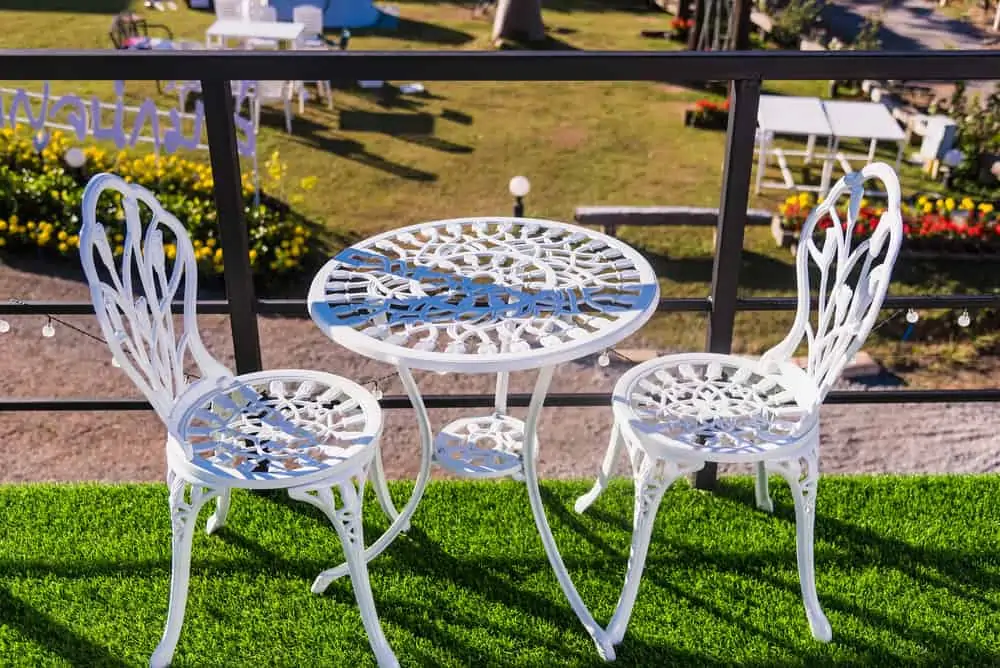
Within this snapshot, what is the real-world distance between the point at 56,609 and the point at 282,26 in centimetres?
866

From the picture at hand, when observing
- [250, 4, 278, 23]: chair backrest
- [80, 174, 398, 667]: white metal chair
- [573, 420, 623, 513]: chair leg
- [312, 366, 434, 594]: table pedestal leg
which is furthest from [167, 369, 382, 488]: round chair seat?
[250, 4, 278, 23]: chair backrest

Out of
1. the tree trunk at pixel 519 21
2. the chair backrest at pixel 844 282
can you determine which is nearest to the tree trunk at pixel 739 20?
the tree trunk at pixel 519 21

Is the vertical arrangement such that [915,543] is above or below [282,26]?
below

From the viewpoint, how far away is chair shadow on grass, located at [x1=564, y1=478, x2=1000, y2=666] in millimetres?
2592

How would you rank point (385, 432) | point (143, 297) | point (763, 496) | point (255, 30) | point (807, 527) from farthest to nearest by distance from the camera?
point (255, 30)
point (385, 432)
point (763, 496)
point (807, 527)
point (143, 297)

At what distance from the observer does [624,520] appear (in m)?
3.12

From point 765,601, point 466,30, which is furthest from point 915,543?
point 466,30

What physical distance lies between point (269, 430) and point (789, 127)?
716 cm

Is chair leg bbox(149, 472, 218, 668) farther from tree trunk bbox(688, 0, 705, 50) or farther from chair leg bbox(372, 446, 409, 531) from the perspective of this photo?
tree trunk bbox(688, 0, 705, 50)

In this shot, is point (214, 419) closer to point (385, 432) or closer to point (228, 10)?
point (385, 432)

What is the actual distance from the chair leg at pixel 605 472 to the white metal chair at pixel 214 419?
0.76 m

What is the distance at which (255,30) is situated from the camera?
9.92 meters

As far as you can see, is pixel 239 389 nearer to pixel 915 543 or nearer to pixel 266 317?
pixel 915 543

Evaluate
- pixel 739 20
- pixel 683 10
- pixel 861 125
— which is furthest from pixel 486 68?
pixel 683 10
